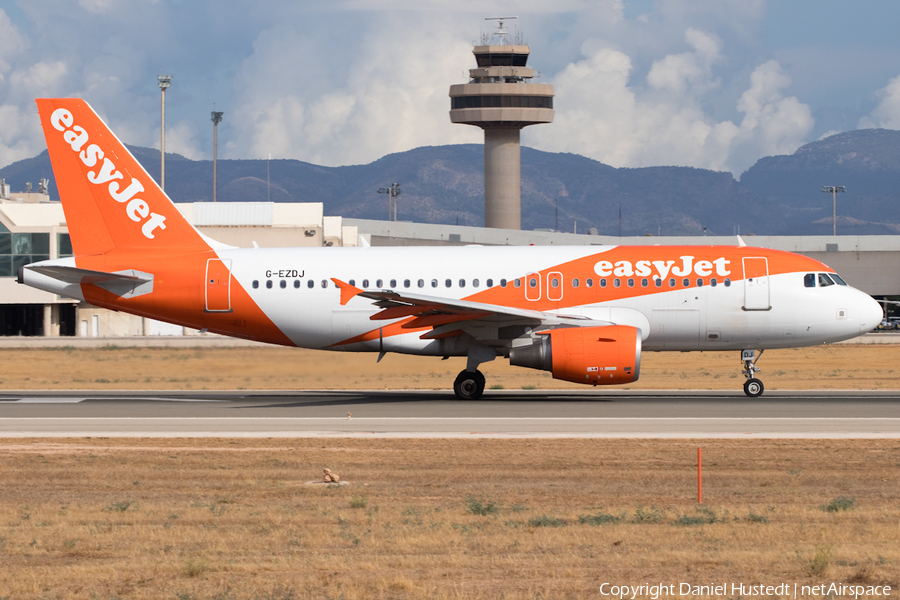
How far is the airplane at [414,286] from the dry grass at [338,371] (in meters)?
1.27

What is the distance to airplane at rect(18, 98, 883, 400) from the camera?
28.1 meters

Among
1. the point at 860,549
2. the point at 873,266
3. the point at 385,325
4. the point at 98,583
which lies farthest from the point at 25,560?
the point at 873,266

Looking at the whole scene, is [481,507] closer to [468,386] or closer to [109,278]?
[468,386]

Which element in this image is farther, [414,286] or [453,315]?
[414,286]

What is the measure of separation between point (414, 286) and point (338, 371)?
3.65 metres

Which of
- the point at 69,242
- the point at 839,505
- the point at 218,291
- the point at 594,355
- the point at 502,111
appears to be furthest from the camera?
the point at 502,111

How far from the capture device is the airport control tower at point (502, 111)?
132875 millimetres

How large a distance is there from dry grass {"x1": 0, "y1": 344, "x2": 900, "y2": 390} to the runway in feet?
3.05

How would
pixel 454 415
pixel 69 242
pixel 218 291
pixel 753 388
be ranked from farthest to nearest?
pixel 69 242, pixel 218 291, pixel 753 388, pixel 454 415

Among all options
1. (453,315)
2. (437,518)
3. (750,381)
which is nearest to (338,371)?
(453,315)

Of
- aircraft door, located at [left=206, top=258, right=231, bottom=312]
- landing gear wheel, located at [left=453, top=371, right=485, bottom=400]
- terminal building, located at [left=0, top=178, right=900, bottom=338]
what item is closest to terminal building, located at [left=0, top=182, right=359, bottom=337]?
terminal building, located at [left=0, top=178, right=900, bottom=338]

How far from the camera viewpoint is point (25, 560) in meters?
10.7

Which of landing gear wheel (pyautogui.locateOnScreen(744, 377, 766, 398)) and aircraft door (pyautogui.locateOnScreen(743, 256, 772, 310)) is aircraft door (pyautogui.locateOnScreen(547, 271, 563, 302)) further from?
landing gear wheel (pyautogui.locateOnScreen(744, 377, 766, 398))

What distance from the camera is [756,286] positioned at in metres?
28.2
